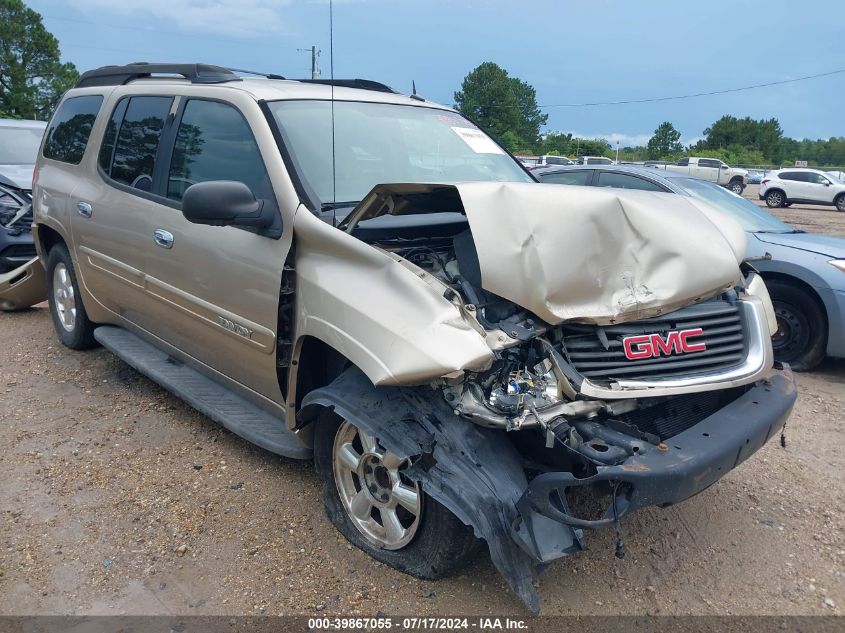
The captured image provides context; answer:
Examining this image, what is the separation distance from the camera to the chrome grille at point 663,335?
101 inches

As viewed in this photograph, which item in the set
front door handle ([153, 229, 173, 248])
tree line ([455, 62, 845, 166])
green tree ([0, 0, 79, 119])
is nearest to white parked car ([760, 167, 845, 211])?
front door handle ([153, 229, 173, 248])

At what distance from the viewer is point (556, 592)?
2.75 meters

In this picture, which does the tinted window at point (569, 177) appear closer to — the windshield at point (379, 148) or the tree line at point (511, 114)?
the windshield at point (379, 148)

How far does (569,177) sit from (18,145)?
23.7 ft

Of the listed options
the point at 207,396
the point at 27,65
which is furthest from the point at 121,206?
the point at 27,65

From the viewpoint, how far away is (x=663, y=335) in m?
2.66

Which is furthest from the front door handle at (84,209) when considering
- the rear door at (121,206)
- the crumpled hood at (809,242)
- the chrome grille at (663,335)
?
the crumpled hood at (809,242)

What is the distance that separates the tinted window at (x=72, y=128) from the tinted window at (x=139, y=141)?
1.86ft

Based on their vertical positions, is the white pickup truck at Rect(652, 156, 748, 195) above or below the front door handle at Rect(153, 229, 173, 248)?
below

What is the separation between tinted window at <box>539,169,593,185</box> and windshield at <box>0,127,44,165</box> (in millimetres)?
6609

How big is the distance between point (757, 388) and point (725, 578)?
81 centimetres

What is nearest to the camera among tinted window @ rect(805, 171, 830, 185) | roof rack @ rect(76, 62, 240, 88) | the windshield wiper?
the windshield wiper

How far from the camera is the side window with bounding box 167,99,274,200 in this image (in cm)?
331

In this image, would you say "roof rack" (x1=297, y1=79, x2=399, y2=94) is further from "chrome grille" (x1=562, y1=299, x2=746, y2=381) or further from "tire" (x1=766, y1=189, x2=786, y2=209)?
"tire" (x1=766, y1=189, x2=786, y2=209)
